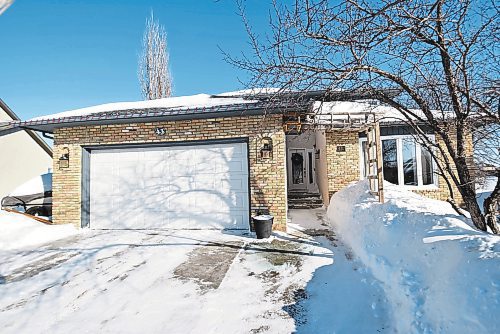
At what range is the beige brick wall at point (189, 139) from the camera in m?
7.09

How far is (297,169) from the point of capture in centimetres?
1523

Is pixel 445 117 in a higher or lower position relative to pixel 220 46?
lower

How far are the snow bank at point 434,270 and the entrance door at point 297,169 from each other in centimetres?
971

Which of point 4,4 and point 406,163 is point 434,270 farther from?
point 406,163

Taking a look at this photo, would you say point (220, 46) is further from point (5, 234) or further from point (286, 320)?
point (5, 234)

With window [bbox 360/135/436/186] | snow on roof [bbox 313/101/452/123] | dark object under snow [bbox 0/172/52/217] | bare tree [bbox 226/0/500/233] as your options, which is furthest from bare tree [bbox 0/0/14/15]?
dark object under snow [bbox 0/172/52/217]

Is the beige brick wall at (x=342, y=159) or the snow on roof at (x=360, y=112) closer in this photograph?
the snow on roof at (x=360, y=112)

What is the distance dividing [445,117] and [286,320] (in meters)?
3.77

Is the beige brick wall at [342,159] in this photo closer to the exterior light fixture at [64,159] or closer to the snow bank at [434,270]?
the snow bank at [434,270]

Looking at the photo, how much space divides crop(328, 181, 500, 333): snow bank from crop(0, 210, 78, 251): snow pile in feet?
24.2

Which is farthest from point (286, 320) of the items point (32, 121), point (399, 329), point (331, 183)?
point (32, 121)

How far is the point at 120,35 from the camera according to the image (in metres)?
9.88

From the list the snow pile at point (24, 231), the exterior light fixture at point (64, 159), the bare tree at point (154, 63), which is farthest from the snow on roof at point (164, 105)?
the bare tree at point (154, 63)

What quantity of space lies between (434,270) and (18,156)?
50.2 ft
